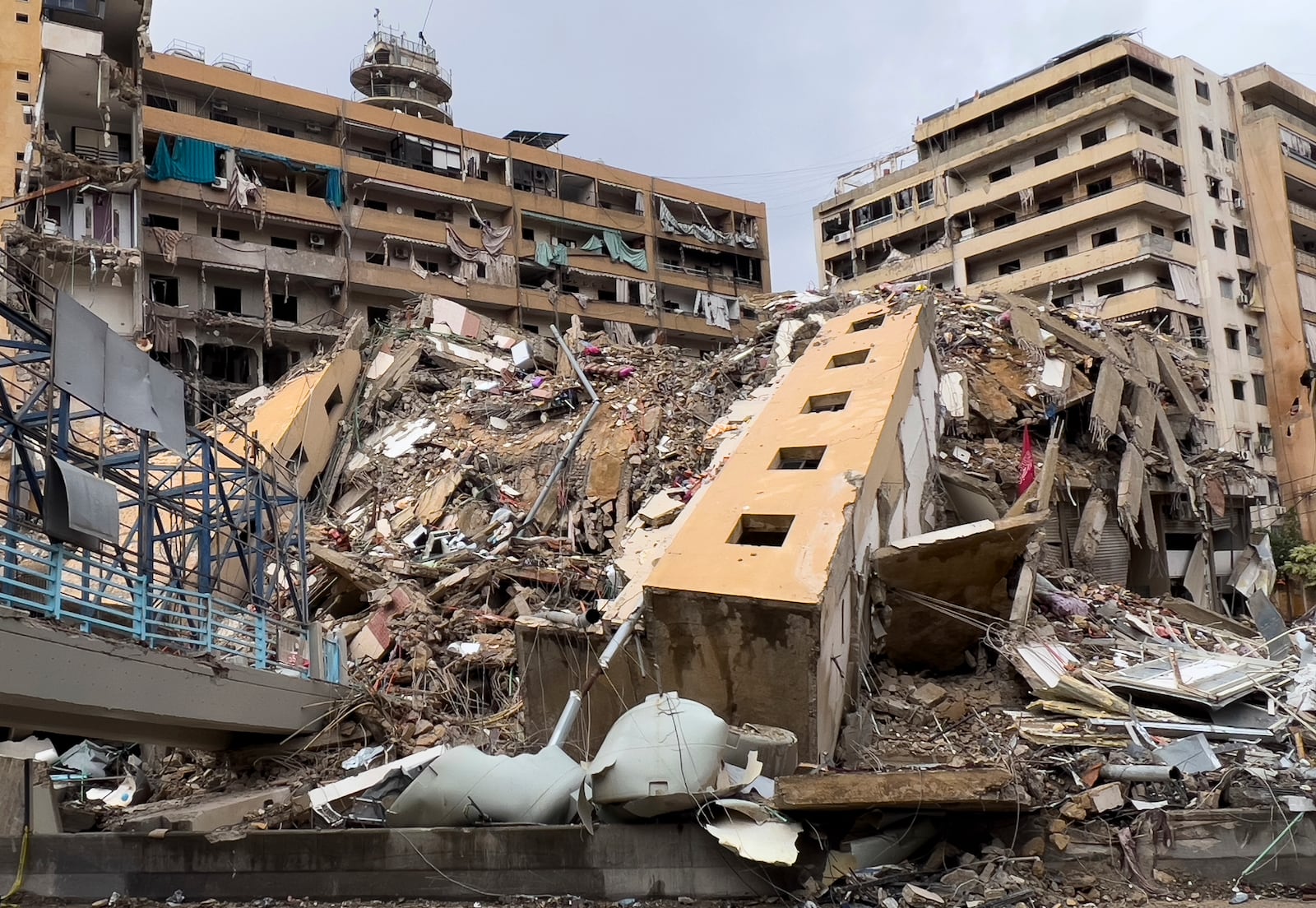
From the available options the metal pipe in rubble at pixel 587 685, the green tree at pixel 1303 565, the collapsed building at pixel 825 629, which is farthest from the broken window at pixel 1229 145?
the metal pipe in rubble at pixel 587 685

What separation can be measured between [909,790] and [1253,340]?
3282 cm

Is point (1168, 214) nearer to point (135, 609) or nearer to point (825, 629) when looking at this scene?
point (825, 629)

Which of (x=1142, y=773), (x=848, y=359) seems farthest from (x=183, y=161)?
(x=1142, y=773)

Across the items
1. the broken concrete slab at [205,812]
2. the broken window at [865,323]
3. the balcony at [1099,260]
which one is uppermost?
the balcony at [1099,260]

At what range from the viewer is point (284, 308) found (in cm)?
3145

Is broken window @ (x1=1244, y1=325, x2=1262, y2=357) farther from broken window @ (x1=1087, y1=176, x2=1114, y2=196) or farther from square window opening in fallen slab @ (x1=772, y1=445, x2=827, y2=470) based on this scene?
square window opening in fallen slab @ (x1=772, y1=445, x2=827, y2=470)

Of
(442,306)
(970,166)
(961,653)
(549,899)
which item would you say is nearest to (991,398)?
(961,653)

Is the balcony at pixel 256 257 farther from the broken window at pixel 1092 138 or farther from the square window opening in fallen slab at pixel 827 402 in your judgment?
the broken window at pixel 1092 138

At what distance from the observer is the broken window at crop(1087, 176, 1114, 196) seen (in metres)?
32.8

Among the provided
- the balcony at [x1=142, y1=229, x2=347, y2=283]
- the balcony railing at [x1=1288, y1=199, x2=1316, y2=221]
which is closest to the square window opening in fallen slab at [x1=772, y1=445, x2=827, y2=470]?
the balcony at [x1=142, y1=229, x2=347, y2=283]

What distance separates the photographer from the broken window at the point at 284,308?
103ft

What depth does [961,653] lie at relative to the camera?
9539 millimetres

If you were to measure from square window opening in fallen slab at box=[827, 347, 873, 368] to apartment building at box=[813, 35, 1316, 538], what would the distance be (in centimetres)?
2180

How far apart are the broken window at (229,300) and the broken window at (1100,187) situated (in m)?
26.9
